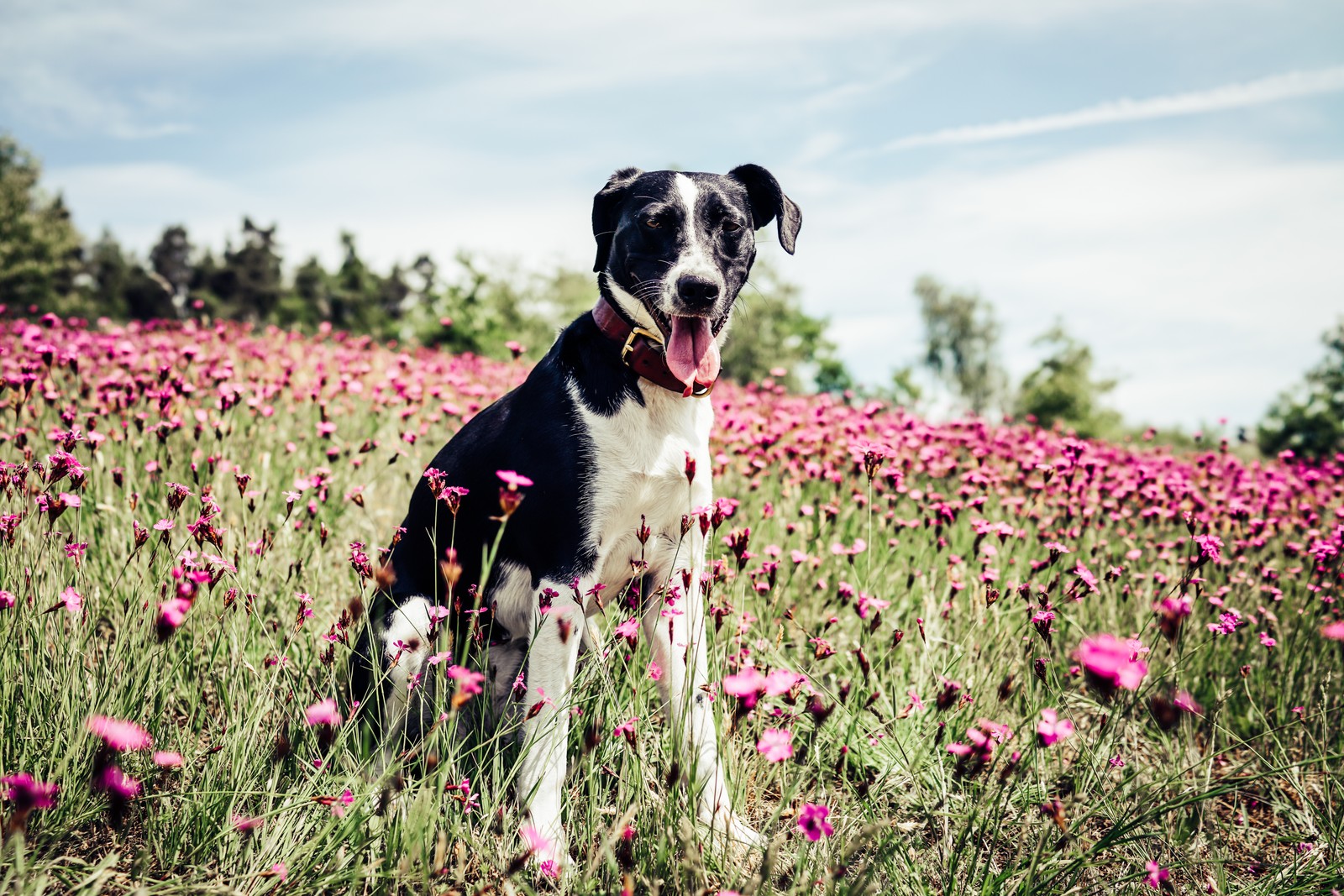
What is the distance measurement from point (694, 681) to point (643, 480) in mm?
649

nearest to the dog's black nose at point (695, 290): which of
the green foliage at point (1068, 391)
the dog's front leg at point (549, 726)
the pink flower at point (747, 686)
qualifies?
the dog's front leg at point (549, 726)

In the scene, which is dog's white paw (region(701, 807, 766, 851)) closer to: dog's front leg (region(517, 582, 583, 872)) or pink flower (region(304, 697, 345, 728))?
dog's front leg (region(517, 582, 583, 872))

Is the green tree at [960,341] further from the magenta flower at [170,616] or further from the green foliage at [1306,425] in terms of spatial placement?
the magenta flower at [170,616]

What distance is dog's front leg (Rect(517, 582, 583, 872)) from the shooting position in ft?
6.86

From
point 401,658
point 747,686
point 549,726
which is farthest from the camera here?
point 401,658

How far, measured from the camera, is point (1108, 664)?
1.15 metres

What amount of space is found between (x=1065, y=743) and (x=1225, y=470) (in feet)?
14.0

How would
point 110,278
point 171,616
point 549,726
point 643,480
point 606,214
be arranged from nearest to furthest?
point 171,616 → point 549,726 → point 643,480 → point 606,214 → point 110,278

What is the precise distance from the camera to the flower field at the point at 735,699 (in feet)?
5.57

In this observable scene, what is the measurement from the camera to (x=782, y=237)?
309cm

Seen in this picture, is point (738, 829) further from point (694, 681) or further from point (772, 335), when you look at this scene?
point (772, 335)

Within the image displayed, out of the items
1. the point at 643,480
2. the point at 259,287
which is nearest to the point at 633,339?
the point at 643,480

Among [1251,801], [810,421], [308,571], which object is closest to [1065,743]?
[1251,801]

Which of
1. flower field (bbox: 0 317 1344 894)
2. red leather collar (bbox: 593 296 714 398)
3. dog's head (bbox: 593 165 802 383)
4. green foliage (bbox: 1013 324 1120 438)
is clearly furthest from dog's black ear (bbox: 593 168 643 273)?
green foliage (bbox: 1013 324 1120 438)
